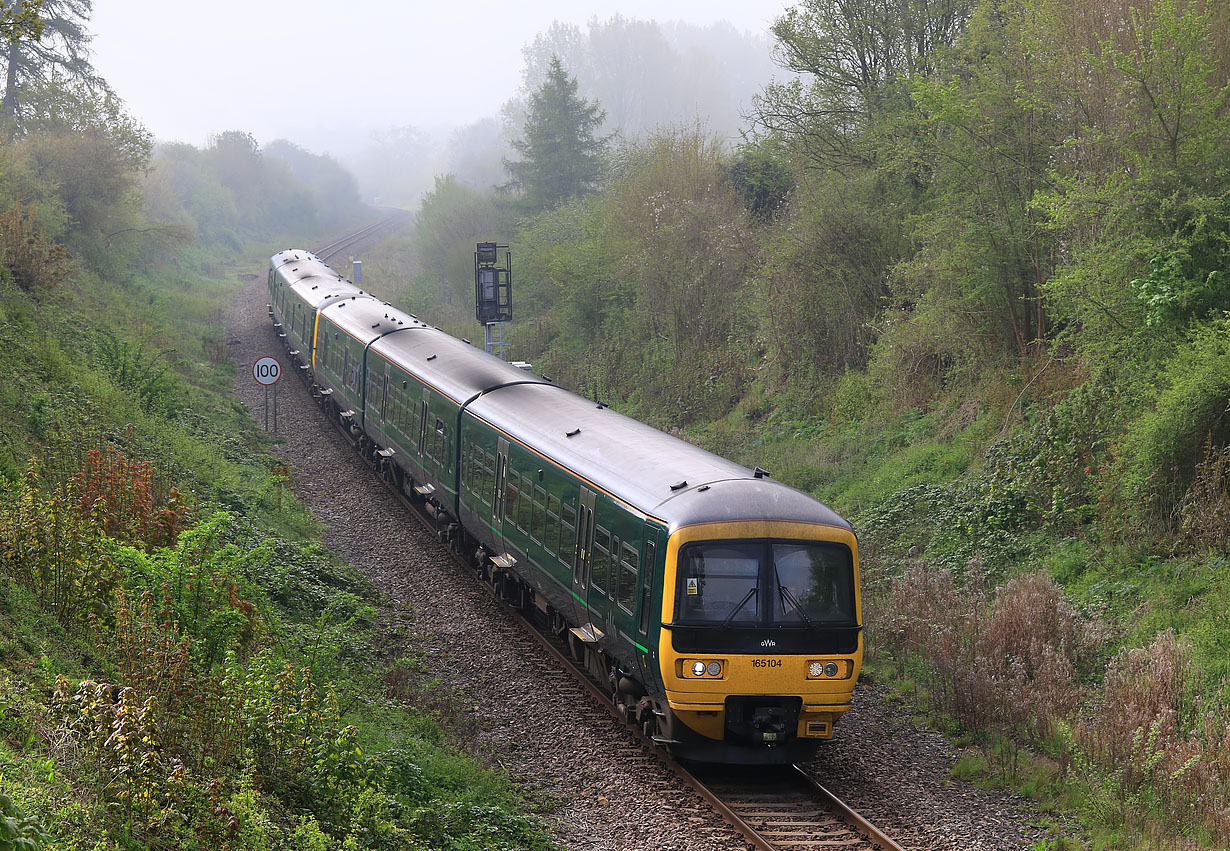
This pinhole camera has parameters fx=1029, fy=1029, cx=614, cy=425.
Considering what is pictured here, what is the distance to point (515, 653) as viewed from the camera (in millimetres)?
12070

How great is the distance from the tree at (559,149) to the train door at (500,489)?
109ft

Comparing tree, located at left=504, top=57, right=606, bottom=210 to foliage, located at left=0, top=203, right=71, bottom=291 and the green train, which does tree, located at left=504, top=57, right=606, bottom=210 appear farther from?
the green train

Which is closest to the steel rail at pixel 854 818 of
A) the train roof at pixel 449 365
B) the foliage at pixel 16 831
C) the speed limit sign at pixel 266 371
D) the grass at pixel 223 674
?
the grass at pixel 223 674

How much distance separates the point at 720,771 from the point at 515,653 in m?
3.53

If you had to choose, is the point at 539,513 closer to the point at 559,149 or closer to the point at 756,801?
the point at 756,801

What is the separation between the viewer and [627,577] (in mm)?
9430

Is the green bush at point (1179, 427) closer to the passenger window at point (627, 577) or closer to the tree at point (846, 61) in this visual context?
the passenger window at point (627, 577)

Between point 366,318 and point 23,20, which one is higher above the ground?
point 23,20

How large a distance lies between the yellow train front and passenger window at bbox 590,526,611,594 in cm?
126

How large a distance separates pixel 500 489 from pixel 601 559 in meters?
3.42

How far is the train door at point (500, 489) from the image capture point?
13.0 metres

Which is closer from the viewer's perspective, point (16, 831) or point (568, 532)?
point (16, 831)

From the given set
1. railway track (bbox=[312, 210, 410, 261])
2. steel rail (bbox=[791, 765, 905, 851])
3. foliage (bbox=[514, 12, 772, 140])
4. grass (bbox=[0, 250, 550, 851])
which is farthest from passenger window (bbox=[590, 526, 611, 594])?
foliage (bbox=[514, 12, 772, 140])

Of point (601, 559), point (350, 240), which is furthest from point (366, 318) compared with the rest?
point (350, 240)
